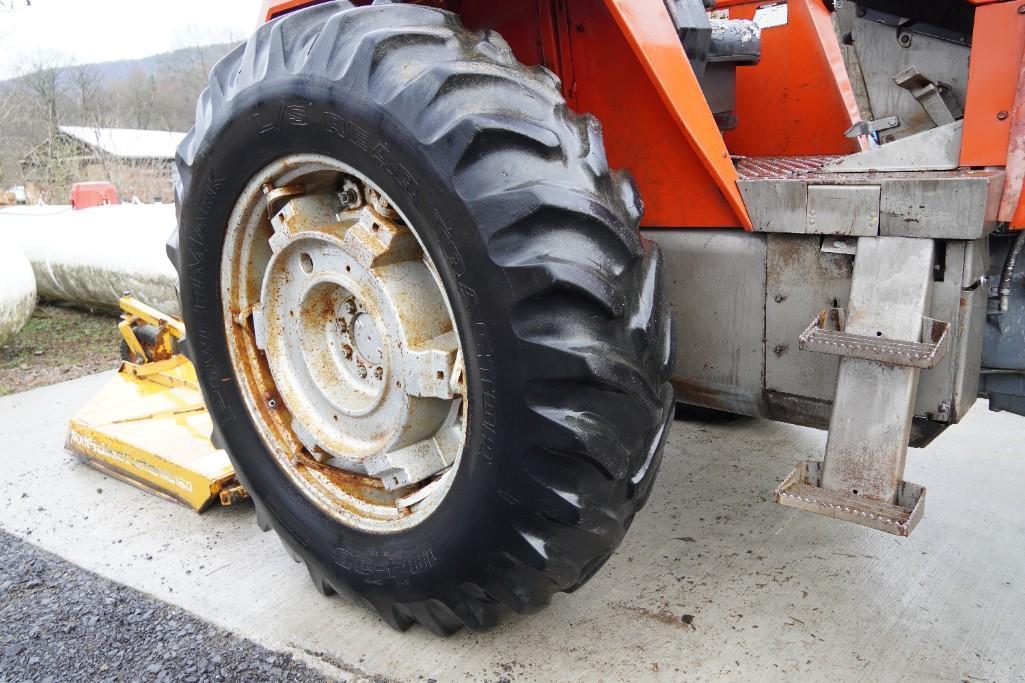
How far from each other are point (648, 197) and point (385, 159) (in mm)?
664

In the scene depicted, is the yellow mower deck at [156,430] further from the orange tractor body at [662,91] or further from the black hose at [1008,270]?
the black hose at [1008,270]

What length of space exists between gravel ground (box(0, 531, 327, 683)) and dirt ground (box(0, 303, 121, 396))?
2.89 m

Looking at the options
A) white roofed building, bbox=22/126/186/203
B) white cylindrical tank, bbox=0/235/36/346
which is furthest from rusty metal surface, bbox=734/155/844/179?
white roofed building, bbox=22/126/186/203

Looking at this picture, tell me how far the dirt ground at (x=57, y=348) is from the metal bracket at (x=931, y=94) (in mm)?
4977

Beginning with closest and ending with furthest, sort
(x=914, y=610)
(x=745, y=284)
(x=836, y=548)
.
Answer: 1. (x=745, y=284)
2. (x=914, y=610)
3. (x=836, y=548)

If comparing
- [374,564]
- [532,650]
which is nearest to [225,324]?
[374,564]

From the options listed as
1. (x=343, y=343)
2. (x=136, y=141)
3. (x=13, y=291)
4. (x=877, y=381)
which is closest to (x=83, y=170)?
(x=136, y=141)

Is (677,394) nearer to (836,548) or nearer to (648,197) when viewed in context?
(648,197)

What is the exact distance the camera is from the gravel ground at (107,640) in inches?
85.9

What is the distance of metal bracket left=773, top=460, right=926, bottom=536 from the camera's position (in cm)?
164

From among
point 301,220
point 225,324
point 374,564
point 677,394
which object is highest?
point 301,220

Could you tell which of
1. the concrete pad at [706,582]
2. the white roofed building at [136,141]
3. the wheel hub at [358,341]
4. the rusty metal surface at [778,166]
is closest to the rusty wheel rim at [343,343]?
the wheel hub at [358,341]

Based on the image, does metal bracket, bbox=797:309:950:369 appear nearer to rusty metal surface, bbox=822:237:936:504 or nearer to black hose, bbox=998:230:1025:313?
rusty metal surface, bbox=822:237:936:504

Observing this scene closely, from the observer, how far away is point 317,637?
2279 millimetres
